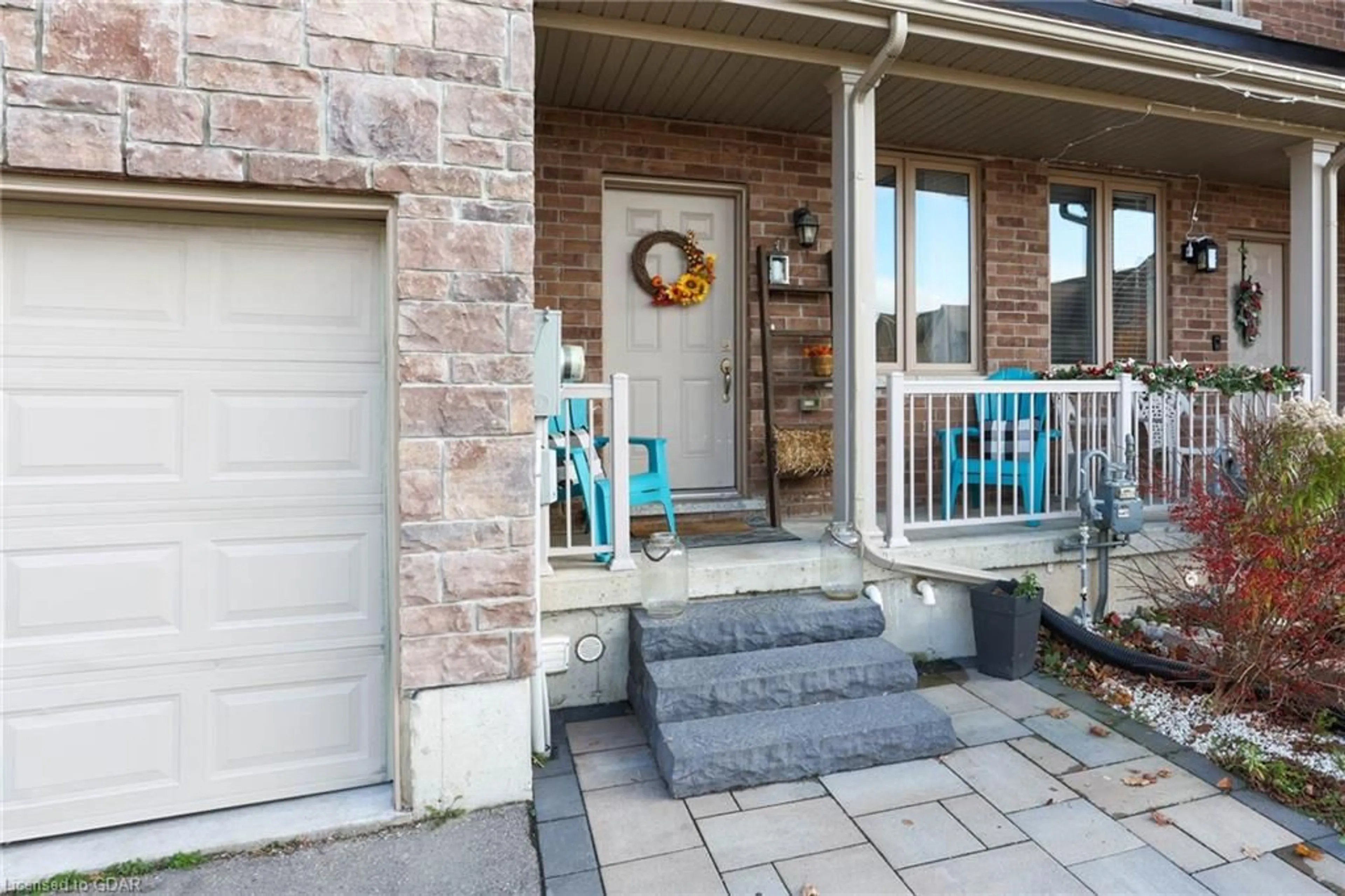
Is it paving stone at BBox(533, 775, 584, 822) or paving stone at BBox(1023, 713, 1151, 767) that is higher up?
paving stone at BBox(1023, 713, 1151, 767)

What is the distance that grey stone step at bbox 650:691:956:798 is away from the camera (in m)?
2.43

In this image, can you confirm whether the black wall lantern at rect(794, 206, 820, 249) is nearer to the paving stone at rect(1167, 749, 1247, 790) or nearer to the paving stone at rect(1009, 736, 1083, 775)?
the paving stone at rect(1009, 736, 1083, 775)

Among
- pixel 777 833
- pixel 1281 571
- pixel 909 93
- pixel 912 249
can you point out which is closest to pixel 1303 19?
pixel 912 249

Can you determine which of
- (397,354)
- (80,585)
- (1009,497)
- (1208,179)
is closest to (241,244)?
(397,354)

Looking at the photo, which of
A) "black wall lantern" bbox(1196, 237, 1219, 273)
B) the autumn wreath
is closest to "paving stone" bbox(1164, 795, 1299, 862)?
the autumn wreath

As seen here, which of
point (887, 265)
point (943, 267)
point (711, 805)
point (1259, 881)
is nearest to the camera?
point (1259, 881)

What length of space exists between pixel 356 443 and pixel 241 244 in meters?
0.70

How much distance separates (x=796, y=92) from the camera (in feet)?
13.0

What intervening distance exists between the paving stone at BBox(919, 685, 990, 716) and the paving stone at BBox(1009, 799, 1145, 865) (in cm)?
65

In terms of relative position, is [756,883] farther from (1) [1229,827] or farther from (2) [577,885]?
(1) [1229,827]

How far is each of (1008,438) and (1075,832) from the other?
2.64m

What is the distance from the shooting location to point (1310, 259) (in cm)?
445

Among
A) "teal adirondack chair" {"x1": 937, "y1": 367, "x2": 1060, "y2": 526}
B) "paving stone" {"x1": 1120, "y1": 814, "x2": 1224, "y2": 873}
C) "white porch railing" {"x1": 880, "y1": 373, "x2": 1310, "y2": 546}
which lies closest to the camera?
"paving stone" {"x1": 1120, "y1": 814, "x2": 1224, "y2": 873}

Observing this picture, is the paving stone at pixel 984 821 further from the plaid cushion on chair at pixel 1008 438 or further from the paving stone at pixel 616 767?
the plaid cushion on chair at pixel 1008 438
